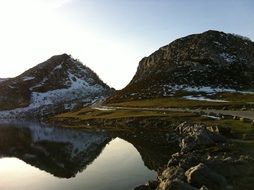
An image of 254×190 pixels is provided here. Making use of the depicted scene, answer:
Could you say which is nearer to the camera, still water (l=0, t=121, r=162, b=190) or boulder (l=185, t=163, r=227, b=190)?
boulder (l=185, t=163, r=227, b=190)

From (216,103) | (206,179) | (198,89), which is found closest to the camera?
(206,179)

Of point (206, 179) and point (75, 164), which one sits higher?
point (206, 179)

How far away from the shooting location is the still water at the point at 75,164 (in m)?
45.5

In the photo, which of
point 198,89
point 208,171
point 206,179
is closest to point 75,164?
point 208,171

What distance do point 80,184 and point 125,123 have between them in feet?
206

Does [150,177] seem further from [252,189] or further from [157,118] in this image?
[157,118]

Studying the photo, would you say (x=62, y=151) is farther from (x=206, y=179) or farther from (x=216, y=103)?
(x=216, y=103)

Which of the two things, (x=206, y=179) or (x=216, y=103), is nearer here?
(x=206, y=179)

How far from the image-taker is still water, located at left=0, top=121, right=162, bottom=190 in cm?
4550

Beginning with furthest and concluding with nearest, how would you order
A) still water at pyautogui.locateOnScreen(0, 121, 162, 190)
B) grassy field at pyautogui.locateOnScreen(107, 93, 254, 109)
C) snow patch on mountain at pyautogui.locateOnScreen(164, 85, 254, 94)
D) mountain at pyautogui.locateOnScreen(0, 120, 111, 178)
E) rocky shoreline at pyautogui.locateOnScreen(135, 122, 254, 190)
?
1. snow patch on mountain at pyautogui.locateOnScreen(164, 85, 254, 94)
2. grassy field at pyautogui.locateOnScreen(107, 93, 254, 109)
3. mountain at pyautogui.locateOnScreen(0, 120, 111, 178)
4. still water at pyautogui.locateOnScreen(0, 121, 162, 190)
5. rocky shoreline at pyautogui.locateOnScreen(135, 122, 254, 190)

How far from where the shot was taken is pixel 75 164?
62.1 meters

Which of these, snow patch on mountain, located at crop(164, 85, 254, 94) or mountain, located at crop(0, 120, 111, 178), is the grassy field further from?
mountain, located at crop(0, 120, 111, 178)

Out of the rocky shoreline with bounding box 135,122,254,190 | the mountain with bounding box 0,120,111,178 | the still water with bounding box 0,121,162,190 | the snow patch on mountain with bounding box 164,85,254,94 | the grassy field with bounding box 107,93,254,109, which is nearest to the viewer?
the rocky shoreline with bounding box 135,122,254,190

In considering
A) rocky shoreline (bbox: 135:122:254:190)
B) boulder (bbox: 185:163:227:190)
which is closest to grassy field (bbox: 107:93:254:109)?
rocky shoreline (bbox: 135:122:254:190)
